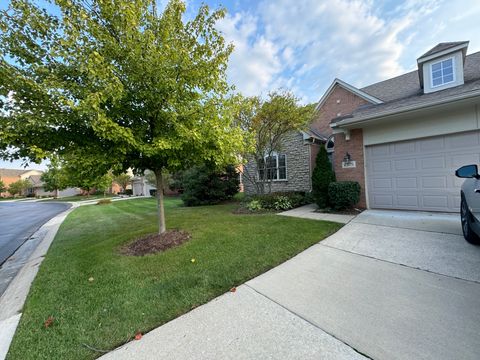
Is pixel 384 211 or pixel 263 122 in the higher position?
pixel 263 122

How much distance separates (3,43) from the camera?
349 cm

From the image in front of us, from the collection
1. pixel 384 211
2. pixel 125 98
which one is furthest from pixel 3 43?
pixel 384 211

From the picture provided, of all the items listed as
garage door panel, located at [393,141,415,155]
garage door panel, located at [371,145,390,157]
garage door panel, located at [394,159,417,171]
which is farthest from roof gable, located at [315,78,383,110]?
garage door panel, located at [394,159,417,171]

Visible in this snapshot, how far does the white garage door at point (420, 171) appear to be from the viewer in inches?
A: 250

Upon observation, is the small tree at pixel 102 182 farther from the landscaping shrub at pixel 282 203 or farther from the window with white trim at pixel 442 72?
the window with white trim at pixel 442 72

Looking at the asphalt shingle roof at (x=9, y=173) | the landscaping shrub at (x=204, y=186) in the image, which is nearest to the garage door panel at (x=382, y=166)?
the landscaping shrub at (x=204, y=186)

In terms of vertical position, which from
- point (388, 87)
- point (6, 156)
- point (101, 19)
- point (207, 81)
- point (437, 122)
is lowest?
point (6, 156)

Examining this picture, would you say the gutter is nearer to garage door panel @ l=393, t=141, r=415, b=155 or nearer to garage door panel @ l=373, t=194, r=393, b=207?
garage door panel @ l=393, t=141, r=415, b=155

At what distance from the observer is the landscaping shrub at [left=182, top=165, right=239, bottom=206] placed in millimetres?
13195

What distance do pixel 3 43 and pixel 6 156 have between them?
6.46 feet

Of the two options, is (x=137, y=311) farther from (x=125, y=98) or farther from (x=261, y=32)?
(x=261, y=32)

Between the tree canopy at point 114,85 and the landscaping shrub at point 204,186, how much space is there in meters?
8.26

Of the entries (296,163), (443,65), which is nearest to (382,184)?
(296,163)

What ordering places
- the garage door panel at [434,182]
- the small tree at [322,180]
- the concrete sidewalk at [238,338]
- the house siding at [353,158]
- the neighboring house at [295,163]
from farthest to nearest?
the neighboring house at [295,163]
the small tree at [322,180]
the house siding at [353,158]
the garage door panel at [434,182]
the concrete sidewalk at [238,338]
